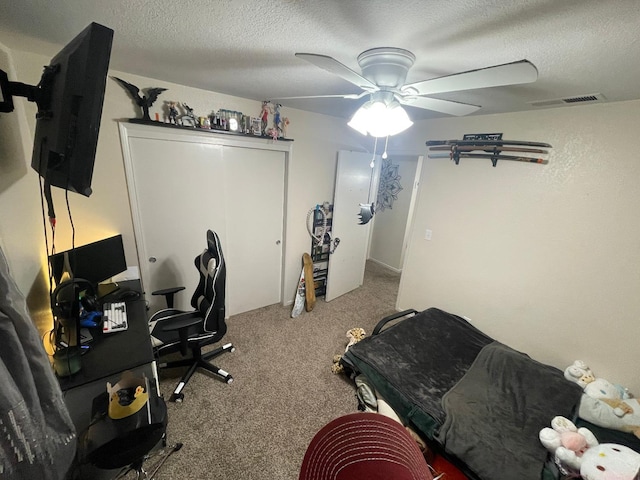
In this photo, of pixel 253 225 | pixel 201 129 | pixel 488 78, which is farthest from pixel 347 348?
pixel 201 129

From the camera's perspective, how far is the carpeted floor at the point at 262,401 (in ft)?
5.09

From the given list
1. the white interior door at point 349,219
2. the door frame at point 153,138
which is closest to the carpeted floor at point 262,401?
the white interior door at point 349,219

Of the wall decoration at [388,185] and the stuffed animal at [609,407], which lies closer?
the stuffed animal at [609,407]

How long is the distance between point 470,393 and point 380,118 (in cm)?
191

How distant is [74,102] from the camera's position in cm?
82

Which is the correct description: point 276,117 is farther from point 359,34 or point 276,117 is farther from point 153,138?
point 359,34

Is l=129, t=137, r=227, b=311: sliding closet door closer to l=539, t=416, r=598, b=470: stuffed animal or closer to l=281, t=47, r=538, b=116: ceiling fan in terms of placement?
l=281, t=47, r=538, b=116: ceiling fan

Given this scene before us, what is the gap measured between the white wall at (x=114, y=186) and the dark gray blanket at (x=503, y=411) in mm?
2180

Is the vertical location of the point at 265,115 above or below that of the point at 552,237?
above

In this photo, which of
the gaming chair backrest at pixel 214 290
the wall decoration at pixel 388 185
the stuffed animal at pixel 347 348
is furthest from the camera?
the wall decoration at pixel 388 185

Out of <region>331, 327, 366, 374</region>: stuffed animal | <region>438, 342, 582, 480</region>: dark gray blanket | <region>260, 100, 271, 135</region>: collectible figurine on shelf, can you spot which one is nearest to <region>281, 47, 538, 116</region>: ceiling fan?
<region>260, 100, 271, 135</region>: collectible figurine on shelf

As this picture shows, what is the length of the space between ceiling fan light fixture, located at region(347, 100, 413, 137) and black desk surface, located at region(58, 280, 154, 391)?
5.79ft

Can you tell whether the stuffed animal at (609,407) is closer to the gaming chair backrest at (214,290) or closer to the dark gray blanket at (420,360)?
the dark gray blanket at (420,360)

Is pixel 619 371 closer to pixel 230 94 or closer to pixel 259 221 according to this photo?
pixel 259 221
